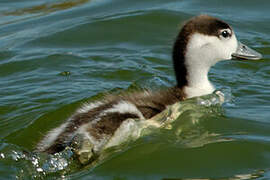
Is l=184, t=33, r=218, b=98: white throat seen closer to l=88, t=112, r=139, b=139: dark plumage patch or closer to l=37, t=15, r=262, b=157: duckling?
l=37, t=15, r=262, b=157: duckling

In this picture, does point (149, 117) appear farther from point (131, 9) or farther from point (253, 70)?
point (131, 9)

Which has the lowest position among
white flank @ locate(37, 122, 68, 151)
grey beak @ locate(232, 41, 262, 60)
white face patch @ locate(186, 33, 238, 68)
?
white flank @ locate(37, 122, 68, 151)

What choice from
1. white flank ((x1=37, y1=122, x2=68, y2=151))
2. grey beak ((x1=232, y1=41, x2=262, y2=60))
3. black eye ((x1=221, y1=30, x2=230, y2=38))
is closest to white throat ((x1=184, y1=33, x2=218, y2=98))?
black eye ((x1=221, y1=30, x2=230, y2=38))

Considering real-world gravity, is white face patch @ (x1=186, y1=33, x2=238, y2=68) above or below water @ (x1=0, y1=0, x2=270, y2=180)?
above

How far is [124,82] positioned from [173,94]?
1.22 metres

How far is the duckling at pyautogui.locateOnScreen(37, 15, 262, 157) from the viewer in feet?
14.2

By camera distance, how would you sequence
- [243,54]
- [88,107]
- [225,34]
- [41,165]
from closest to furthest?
[41,165] < [88,107] < [225,34] < [243,54]

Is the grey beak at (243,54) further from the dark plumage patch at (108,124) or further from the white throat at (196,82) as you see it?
the dark plumage patch at (108,124)

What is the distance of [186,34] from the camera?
17.0ft

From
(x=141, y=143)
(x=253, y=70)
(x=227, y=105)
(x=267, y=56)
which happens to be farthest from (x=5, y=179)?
(x=267, y=56)

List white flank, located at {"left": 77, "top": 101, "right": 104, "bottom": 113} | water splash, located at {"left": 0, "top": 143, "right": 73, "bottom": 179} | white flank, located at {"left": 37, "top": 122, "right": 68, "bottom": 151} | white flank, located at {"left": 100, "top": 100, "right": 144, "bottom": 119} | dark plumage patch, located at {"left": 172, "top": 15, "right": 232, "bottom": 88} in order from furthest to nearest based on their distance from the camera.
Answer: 1. dark plumage patch, located at {"left": 172, "top": 15, "right": 232, "bottom": 88}
2. white flank, located at {"left": 77, "top": 101, "right": 104, "bottom": 113}
3. white flank, located at {"left": 100, "top": 100, "right": 144, "bottom": 119}
4. white flank, located at {"left": 37, "top": 122, "right": 68, "bottom": 151}
5. water splash, located at {"left": 0, "top": 143, "right": 73, "bottom": 179}

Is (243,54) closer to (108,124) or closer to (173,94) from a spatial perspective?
(173,94)

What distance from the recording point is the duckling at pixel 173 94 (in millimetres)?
4332

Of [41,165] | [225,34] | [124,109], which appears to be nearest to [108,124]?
[124,109]
